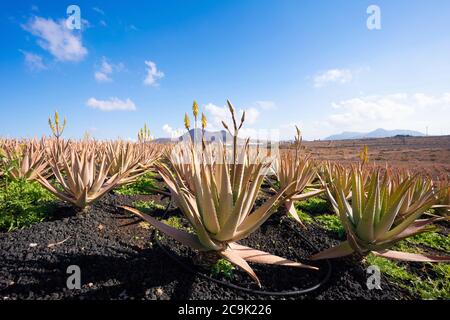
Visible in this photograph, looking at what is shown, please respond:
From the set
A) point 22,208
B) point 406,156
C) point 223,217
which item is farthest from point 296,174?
point 406,156

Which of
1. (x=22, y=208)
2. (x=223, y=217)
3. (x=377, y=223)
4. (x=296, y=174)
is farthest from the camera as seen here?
(x=296, y=174)

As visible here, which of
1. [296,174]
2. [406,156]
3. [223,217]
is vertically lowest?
[406,156]

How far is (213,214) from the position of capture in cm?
180

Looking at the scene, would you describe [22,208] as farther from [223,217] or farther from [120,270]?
[223,217]

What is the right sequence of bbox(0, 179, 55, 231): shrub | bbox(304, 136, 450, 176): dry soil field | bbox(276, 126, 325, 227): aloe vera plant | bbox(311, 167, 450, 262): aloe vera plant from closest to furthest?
bbox(311, 167, 450, 262): aloe vera plant
bbox(0, 179, 55, 231): shrub
bbox(276, 126, 325, 227): aloe vera plant
bbox(304, 136, 450, 176): dry soil field

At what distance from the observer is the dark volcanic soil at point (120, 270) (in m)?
1.73

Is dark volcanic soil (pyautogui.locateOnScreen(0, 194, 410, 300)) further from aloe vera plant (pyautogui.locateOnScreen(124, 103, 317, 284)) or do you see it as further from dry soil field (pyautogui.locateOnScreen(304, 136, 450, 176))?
dry soil field (pyautogui.locateOnScreen(304, 136, 450, 176))

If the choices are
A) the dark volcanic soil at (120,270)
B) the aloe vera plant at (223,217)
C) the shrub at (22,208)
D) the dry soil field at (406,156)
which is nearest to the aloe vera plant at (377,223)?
the dark volcanic soil at (120,270)

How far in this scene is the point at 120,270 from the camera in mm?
1963

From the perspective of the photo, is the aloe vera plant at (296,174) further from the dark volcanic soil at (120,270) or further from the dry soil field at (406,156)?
the dry soil field at (406,156)

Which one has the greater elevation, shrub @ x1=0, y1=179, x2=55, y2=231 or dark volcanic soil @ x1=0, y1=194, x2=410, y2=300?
shrub @ x1=0, y1=179, x2=55, y2=231

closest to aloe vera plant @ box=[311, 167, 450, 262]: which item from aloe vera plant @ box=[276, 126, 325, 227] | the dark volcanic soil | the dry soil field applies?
the dark volcanic soil

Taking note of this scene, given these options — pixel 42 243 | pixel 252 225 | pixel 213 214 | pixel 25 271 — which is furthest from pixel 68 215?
pixel 252 225

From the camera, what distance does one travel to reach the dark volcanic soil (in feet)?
Result: 5.69
